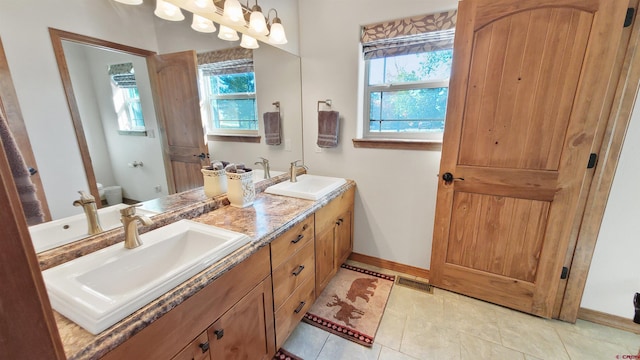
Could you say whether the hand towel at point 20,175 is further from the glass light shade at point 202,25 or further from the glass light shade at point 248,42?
the glass light shade at point 248,42

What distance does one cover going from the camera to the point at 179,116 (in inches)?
56.7

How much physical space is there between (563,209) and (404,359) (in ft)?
4.40

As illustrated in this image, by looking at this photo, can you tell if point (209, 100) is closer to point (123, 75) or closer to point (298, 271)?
point (123, 75)

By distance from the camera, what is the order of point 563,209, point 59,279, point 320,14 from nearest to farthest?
point 59,279, point 563,209, point 320,14

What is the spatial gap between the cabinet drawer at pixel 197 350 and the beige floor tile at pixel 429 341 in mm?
1167

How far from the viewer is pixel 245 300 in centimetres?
111

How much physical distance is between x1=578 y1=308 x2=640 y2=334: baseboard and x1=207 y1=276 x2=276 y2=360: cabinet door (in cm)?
207

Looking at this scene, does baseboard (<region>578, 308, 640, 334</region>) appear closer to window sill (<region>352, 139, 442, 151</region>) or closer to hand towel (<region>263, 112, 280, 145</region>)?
window sill (<region>352, 139, 442, 151</region>)

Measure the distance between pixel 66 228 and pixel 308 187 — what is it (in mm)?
1488

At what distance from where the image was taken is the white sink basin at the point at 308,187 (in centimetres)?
179

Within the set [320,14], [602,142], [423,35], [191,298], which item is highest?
[320,14]

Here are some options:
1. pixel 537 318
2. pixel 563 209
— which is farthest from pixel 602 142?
pixel 537 318

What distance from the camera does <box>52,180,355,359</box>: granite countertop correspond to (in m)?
0.64

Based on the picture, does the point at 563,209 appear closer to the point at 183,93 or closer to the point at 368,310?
the point at 368,310
